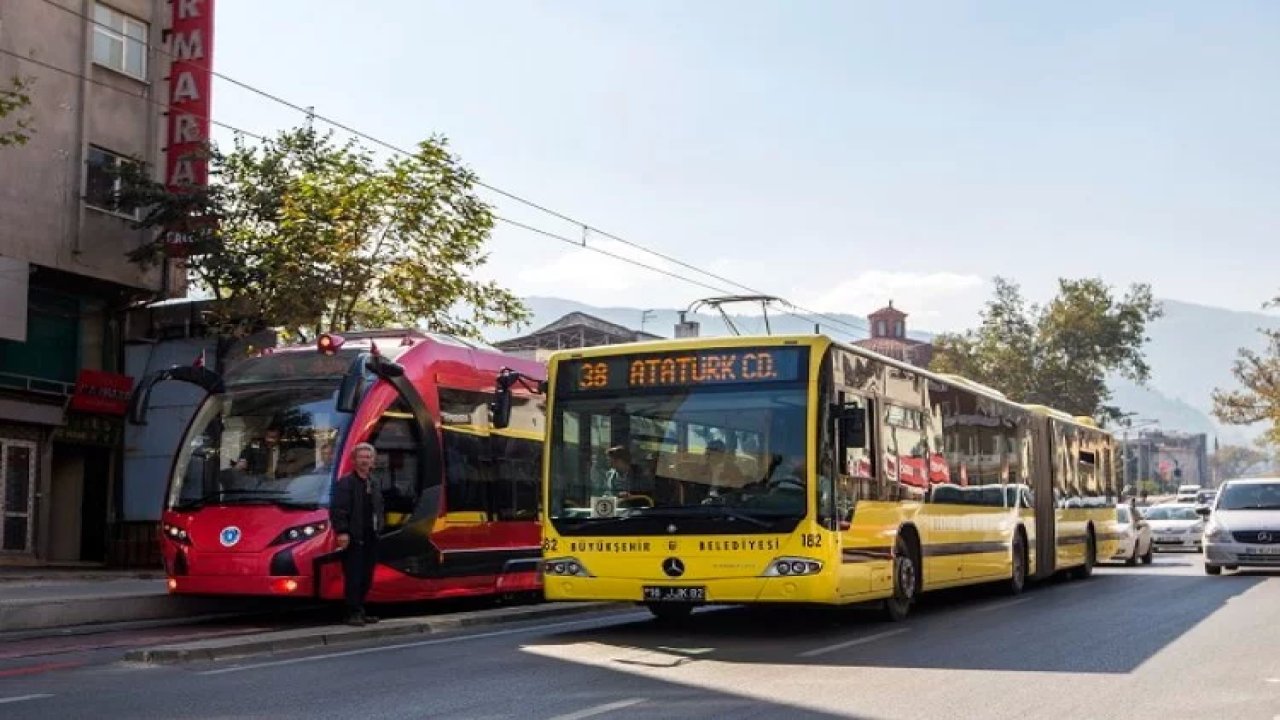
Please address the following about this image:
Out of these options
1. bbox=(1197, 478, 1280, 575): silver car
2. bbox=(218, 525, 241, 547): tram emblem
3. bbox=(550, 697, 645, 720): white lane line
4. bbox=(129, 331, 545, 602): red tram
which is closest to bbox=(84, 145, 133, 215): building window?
bbox=(129, 331, 545, 602): red tram

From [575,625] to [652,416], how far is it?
2938mm

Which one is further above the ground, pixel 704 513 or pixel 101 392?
pixel 101 392

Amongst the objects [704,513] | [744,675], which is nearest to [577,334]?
[704,513]

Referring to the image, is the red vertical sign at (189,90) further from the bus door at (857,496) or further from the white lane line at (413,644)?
the bus door at (857,496)

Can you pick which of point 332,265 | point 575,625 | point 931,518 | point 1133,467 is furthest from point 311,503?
point 1133,467

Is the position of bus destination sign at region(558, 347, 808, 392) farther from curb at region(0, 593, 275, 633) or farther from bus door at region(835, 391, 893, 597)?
curb at region(0, 593, 275, 633)

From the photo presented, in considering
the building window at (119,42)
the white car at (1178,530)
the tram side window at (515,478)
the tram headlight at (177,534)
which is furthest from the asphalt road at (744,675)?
the white car at (1178,530)

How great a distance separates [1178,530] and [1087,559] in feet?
54.8

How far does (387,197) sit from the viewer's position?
85.6 ft

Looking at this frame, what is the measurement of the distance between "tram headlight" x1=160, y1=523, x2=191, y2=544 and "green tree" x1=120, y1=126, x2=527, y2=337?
1097cm

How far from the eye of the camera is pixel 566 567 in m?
13.4

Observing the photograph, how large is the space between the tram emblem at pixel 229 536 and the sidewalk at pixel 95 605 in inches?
81.2

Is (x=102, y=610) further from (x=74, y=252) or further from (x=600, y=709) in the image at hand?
(x=74, y=252)

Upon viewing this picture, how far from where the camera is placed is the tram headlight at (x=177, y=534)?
15.2 meters
